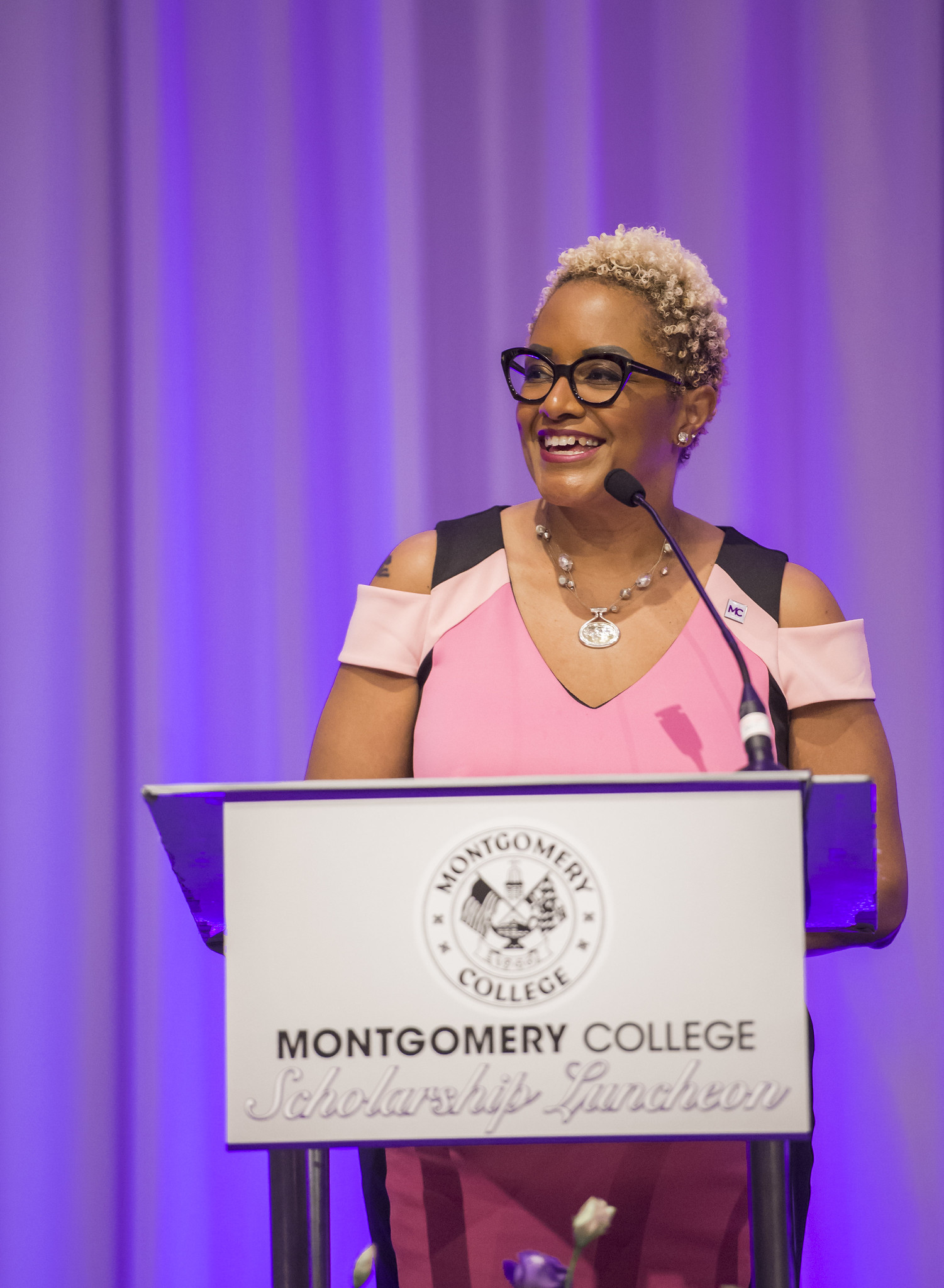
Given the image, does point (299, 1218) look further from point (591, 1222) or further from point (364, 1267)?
point (591, 1222)

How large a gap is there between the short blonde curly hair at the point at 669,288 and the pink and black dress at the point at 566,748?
26cm

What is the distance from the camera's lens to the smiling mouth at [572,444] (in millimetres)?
1422

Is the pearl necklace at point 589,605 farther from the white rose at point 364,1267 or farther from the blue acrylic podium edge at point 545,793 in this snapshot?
the white rose at point 364,1267

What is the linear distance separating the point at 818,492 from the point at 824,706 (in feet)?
3.04

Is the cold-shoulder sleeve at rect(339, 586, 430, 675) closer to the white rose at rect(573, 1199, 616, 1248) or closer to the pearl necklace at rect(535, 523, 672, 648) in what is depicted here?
the pearl necklace at rect(535, 523, 672, 648)

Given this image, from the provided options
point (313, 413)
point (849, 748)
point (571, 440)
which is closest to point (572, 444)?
point (571, 440)

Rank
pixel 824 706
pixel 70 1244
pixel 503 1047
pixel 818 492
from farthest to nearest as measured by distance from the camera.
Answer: pixel 818 492 < pixel 70 1244 < pixel 824 706 < pixel 503 1047

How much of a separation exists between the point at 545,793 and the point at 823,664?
0.67 meters

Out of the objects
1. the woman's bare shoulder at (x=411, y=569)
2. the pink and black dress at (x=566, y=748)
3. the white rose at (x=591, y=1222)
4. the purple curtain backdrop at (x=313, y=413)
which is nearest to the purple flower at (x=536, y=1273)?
the white rose at (x=591, y=1222)

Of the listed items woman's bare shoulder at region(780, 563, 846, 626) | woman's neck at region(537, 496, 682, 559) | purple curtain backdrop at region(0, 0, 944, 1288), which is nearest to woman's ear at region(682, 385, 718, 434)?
woman's neck at region(537, 496, 682, 559)

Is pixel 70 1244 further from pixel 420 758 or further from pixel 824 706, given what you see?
pixel 824 706

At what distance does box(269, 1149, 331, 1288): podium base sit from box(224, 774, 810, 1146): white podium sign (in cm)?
10

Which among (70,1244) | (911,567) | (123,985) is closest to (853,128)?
(911,567)

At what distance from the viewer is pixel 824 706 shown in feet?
4.55
